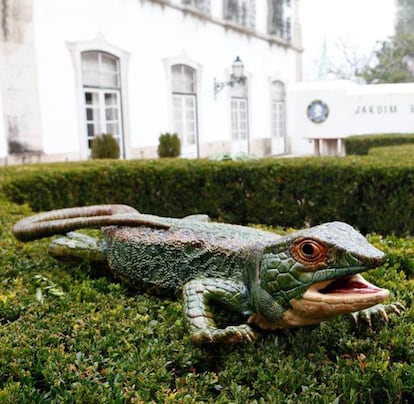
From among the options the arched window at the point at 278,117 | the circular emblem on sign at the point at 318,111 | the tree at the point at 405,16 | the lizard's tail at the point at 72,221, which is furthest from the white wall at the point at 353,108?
the tree at the point at 405,16

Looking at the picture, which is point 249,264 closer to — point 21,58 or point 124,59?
point 21,58

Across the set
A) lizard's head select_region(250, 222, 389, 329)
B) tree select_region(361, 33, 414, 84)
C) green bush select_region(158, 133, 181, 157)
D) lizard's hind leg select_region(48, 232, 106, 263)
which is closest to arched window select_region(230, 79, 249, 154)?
green bush select_region(158, 133, 181, 157)

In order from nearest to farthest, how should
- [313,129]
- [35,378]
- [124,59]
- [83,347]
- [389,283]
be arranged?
[35,378] < [83,347] < [389,283] < [124,59] < [313,129]

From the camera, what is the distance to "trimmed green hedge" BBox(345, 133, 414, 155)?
15.5 m

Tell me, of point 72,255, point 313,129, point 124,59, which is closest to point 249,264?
point 72,255

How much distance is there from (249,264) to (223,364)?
44 cm

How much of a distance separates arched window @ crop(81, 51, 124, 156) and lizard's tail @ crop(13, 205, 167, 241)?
10.8m

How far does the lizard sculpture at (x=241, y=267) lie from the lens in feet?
6.04

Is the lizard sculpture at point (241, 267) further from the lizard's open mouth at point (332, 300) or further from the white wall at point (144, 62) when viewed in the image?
the white wall at point (144, 62)

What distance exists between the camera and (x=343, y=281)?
1.92 metres

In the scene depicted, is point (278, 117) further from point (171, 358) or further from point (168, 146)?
point (171, 358)

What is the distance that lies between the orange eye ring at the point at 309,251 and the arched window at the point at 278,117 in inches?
885

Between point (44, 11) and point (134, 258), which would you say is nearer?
point (134, 258)

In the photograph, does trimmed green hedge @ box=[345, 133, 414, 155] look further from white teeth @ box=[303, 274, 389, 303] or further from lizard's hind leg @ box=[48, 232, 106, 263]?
white teeth @ box=[303, 274, 389, 303]
